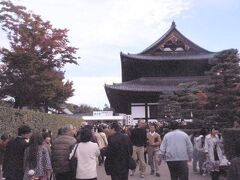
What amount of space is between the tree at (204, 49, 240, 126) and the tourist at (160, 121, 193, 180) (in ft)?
35.6

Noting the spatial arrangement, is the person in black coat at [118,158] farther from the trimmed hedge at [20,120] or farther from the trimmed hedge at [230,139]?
the trimmed hedge at [20,120]

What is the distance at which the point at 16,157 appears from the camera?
9148 millimetres

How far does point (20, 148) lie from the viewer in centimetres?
916

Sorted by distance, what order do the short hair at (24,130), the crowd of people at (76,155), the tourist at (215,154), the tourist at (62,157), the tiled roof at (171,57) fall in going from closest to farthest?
1. the crowd of people at (76,155)
2. the tourist at (62,157)
3. the short hair at (24,130)
4. the tourist at (215,154)
5. the tiled roof at (171,57)

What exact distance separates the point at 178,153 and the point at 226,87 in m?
11.8

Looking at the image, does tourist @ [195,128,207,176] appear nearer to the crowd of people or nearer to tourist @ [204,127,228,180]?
tourist @ [204,127,228,180]

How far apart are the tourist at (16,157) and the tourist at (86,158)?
1370mm

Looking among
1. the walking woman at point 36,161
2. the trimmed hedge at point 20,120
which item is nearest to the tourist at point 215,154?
the walking woman at point 36,161

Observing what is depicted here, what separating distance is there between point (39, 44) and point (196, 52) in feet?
47.0

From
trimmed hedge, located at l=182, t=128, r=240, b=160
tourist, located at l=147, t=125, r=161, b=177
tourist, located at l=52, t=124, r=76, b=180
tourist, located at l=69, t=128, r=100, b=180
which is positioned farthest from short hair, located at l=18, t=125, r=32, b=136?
tourist, located at l=147, t=125, r=161, b=177

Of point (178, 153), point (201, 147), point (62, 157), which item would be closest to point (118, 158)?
point (62, 157)

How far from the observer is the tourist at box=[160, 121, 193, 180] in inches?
393

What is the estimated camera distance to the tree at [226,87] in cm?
2070

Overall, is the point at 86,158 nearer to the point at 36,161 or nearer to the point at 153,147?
the point at 36,161
